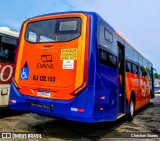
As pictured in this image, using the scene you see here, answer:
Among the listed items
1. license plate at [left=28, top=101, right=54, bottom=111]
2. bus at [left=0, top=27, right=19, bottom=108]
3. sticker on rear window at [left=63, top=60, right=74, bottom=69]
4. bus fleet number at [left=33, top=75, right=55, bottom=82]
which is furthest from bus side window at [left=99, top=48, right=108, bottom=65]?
bus at [left=0, top=27, right=19, bottom=108]

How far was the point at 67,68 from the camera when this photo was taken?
6.51 m

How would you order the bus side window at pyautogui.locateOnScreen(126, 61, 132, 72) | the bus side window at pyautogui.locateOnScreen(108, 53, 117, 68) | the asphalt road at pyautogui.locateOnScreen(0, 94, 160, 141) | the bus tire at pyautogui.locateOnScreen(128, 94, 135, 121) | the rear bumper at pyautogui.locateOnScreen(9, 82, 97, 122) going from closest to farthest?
the rear bumper at pyautogui.locateOnScreen(9, 82, 97, 122)
the asphalt road at pyautogui.locateOnScreen(0, 94, 160, 141)
the bus side window at pyautogui.locateOnScreen(108, 53, 117, 68)
the bus side window at pyautogui.locateOnScreen(126, 61, 132, 72)
the bus tire at pyautogui.locateOnScreen(128, 94, 135, 121)

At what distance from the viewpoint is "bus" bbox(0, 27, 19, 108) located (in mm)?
8711

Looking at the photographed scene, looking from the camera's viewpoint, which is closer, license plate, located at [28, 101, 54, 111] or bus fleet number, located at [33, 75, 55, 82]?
license plate, located at [28, 101, 54, 111]

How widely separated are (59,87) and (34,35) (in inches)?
75.2

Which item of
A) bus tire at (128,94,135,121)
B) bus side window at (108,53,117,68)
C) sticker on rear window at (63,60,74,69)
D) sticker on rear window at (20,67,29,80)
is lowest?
bus tire at (128,94,135,121)

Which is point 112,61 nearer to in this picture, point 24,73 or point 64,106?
point 64,106

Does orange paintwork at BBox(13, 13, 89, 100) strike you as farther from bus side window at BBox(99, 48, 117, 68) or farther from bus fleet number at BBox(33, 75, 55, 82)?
bus side window at BBox(99, 48, 117, 68)

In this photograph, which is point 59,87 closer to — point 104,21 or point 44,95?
point 44,95

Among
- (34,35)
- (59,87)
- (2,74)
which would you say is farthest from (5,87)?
(59,87)

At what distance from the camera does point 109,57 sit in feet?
24.0

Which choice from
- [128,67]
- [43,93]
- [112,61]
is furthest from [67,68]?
[128,67]

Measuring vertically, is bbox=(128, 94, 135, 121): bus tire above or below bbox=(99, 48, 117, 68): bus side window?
below

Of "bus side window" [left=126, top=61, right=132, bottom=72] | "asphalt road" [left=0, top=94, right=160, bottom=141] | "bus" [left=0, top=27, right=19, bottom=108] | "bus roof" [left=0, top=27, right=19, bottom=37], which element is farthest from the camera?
"bus side window" [left=126, top=61, right=132, bottom=72]
